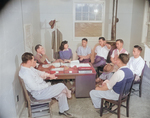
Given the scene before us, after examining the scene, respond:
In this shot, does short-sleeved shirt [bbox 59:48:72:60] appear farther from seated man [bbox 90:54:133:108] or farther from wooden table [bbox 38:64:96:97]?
seated man [bbox 90:54:133:108]

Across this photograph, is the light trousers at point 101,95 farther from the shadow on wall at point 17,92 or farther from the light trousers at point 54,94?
the shadow on wall at point 17,92

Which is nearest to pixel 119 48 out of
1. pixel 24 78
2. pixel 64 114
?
pixel 64 114

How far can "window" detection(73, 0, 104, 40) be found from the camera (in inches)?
239

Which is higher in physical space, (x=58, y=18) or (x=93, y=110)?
(x=58, y=18)

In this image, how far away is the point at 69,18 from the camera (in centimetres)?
602

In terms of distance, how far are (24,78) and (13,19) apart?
1004 mm

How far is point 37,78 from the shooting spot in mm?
2959

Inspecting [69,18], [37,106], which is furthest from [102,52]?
[37,106]

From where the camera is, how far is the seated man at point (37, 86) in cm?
272

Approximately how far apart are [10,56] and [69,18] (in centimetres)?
377

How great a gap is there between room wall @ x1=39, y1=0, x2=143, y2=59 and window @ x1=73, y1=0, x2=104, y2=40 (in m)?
0.18

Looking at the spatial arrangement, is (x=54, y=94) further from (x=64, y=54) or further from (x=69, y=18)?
(x=69, y=18)

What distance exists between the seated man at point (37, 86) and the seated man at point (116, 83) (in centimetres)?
59

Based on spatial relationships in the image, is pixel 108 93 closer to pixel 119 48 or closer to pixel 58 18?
pixel 119 48
